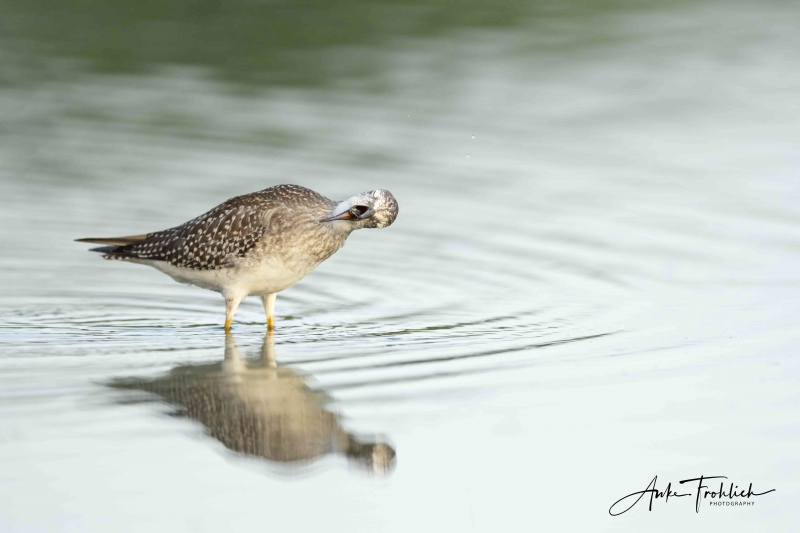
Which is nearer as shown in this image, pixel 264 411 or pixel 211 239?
pixel 264 411

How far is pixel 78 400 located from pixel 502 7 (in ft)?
49.1

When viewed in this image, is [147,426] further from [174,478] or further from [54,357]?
[54,357]

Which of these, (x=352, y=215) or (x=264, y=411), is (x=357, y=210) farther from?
(x=264, y=411)

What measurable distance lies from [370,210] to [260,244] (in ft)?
4.06

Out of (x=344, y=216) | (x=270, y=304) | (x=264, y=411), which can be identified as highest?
(x=344, y=216)

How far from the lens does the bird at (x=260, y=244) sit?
39.7ft

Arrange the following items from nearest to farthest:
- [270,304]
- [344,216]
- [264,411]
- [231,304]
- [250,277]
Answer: [264,411] < [344,216] < [250,277] < [231,304] < [270,304]

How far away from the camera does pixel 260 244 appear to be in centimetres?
1216

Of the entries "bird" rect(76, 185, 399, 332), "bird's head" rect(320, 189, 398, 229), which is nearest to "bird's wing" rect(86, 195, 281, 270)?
"bird" rect(76, 185, 399, 332)

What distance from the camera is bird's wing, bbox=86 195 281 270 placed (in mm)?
12281

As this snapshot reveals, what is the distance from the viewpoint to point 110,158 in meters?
17.3

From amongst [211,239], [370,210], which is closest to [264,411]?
[370,210]

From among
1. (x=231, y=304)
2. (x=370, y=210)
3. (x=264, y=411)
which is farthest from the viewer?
(x=231, y=304)

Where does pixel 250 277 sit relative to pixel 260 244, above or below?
below
